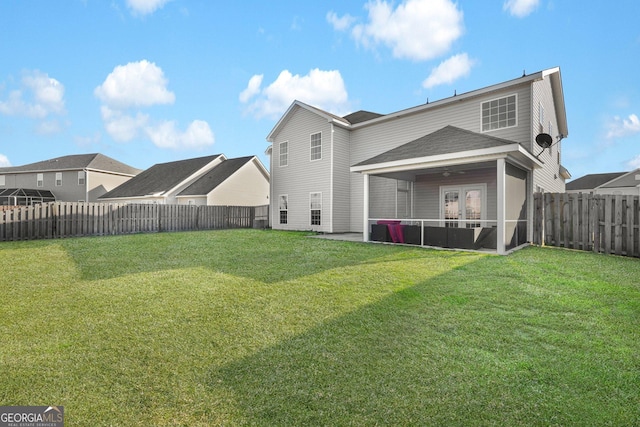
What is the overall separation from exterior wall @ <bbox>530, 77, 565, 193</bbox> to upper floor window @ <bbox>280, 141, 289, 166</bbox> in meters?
12.0

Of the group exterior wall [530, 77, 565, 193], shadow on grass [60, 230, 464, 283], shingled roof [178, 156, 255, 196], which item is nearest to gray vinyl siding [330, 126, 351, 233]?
shadow on grass [60, 230, 464, 283]

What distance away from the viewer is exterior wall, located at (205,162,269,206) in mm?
24969

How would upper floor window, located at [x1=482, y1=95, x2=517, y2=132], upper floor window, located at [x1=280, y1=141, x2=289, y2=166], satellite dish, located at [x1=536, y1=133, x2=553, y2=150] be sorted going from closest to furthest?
satellite dish, located at [x1=536, y1=133, x2=553, y2=150] < upper floor window, located at [x1=482, y1=95, x2=517, y2=132] < upper floor window, located at [x1=280, y1=141, x2=289, y2=166]

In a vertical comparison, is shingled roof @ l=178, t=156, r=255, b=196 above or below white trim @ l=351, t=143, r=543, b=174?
above

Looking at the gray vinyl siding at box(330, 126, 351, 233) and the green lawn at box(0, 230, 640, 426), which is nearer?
the green lawn at box(0, 230, 640, 426)

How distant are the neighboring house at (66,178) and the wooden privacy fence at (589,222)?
37834 mm

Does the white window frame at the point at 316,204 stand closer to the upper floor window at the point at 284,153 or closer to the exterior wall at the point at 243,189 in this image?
the upper floor window at the point at 284,153

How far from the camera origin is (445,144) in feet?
34.0

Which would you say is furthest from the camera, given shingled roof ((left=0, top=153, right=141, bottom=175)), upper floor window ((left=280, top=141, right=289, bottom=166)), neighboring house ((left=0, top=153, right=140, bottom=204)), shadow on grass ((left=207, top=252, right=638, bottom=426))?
shingled roof ((left=0, top=153, right=141, bottom=175))

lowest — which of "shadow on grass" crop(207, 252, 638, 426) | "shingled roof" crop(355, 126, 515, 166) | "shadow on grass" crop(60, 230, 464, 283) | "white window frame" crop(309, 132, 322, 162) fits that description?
"shadow on grass" crop(207, 252, 638, 426)

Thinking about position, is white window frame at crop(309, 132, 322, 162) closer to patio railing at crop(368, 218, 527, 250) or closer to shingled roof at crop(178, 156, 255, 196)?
patio railing at crop(368, 218, 527, 250)

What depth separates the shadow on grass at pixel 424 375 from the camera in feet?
7.32

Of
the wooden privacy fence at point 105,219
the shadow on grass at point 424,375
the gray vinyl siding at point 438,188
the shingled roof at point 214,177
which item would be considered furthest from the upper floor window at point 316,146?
the shadow on grass at point 424,375

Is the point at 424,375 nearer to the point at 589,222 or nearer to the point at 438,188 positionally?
the point at 589,222
